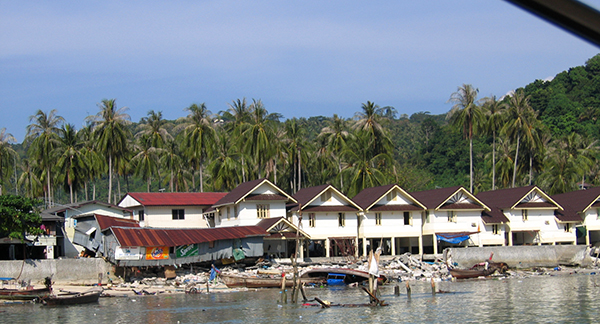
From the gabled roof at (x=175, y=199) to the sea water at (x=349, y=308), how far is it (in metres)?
19.2

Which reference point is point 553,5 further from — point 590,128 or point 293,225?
point 590,128

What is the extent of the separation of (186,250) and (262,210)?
9.99 m

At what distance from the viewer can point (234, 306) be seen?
103 feet

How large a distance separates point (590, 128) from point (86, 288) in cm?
7817

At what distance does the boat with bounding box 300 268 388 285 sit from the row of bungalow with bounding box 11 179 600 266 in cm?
426

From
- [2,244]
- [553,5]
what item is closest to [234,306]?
[2,244]

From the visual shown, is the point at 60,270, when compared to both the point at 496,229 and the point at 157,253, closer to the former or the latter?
the point at 157,253

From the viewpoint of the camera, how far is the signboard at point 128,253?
129ft

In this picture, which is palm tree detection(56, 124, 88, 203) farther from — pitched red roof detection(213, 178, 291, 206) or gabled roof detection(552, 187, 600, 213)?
gabled roof detection(552, 187, 600, 213)

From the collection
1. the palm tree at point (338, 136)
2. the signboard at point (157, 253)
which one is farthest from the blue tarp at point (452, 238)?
the signboard at point (157, 253)

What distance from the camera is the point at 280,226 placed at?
4831cm

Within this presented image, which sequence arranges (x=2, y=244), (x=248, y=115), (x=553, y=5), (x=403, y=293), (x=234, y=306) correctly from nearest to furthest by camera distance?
(x=553, y=5)
(x=234, y=306)
(x=403, y=293)
(x=2, y=244)
(x=248, y=115)

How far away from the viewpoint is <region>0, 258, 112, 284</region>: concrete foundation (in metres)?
37.7

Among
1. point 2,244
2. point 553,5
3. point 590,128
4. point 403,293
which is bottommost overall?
point 403,293
